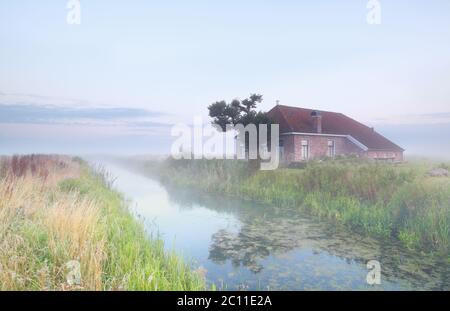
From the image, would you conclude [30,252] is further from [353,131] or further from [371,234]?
[353,131]

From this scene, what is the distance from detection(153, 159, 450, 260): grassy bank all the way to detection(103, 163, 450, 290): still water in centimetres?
52

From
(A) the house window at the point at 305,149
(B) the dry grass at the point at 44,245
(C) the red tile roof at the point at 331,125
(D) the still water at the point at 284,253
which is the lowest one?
(D) the still water at the point at 284,253

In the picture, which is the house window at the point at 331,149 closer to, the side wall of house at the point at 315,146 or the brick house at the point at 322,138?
the brick house at the point at 322,138

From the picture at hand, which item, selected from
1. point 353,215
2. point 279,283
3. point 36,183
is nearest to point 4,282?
point 279,283

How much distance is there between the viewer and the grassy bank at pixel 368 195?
6.68 metres

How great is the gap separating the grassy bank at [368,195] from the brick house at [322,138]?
4.95 meters

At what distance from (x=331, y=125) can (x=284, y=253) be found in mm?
16288

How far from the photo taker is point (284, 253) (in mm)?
6328

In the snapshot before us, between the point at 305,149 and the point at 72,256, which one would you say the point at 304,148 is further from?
Answer: the point at 72,256

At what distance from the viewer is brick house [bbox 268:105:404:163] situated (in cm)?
1872

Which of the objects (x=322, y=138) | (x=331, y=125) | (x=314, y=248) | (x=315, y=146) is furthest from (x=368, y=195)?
(x=331, y=125)

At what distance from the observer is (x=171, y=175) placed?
1995cm

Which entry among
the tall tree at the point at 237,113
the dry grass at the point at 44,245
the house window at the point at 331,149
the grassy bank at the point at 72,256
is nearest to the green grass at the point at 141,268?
the grassy bank at the point at 72,256

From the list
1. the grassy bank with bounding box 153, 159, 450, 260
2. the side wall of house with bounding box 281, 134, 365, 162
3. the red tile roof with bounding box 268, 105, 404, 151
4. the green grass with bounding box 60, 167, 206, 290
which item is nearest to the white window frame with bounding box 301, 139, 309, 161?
the side wall of house with bounding box 281, 134, 365, 162
